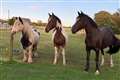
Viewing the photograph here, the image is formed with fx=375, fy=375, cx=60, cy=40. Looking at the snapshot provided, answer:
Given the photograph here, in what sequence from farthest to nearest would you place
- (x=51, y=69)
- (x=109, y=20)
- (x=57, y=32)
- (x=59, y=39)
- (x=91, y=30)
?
(x=109, y=20), (x=57, y=32), (x=59, y=39), (x=91, y=30), (x=51, y=69)

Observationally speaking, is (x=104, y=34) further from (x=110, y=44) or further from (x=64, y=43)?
(x=64, y=43)

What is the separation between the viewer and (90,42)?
12.0 m

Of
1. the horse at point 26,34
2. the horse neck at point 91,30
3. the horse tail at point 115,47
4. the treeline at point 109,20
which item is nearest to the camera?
the horse neck at point 91,30

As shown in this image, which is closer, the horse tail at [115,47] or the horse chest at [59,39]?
the horse chest at [59,39]

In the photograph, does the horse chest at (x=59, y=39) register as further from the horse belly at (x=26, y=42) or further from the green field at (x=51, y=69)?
the horse belly at (x=26, y=42)

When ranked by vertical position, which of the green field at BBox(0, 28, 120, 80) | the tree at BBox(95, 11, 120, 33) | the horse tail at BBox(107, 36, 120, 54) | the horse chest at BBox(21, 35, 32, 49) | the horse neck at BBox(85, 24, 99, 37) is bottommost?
the green field at BBox(0, 28, 120, 80)

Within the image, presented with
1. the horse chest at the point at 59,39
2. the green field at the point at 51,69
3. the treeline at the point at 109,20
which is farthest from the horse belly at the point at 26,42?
the treeline at the point at 109,20

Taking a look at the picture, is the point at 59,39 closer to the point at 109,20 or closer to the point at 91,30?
the point at 91,30

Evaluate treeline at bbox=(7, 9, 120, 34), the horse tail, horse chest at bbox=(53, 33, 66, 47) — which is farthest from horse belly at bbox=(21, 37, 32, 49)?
the horse tail

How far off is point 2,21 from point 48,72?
5507 mm

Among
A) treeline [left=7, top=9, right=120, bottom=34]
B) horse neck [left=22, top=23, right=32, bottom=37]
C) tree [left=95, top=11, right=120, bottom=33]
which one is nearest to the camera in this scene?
horse neck [left=22, top=23, right=32, bottom=37]

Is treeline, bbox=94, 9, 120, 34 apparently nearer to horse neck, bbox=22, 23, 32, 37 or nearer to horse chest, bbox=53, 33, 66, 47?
horse chest, bbox=53, 33, 66, 47

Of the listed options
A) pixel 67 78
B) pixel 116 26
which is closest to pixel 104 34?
pixel 67 78

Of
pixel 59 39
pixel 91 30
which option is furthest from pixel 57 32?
pixel 91 30
